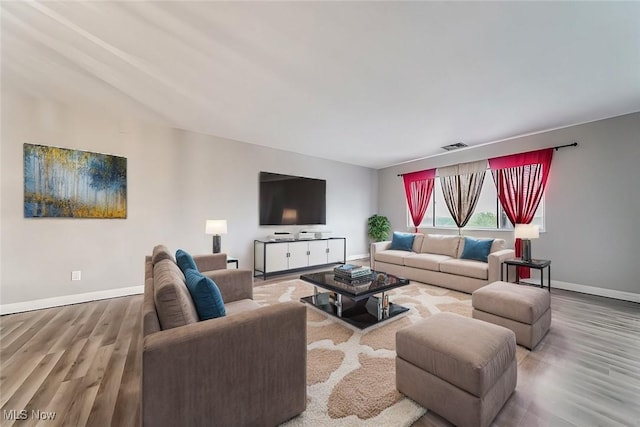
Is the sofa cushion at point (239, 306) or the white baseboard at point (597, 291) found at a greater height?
the sofa cushion at point (239, 306)

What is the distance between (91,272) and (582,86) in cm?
636

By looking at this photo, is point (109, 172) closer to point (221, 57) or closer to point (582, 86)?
point (221, 57)

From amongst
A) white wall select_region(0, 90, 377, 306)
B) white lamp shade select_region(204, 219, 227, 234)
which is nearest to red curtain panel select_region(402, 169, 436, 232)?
white wall select_region(0, 90, 377, 306)

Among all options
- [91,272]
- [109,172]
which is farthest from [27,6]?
[91,272]

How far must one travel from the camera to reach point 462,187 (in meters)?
5.31

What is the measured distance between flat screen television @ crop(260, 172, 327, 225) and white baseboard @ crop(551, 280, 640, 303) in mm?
4324

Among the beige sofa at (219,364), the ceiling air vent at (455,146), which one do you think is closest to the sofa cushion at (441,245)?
the ceiling air vent at (455,146)

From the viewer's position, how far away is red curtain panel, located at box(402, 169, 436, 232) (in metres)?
5.89

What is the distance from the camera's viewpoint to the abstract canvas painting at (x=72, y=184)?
3078 millimetres

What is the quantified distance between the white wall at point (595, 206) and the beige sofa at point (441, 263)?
3.16ft

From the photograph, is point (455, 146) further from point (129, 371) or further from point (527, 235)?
point (129, 371)

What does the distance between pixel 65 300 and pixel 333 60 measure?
4310 millimetres

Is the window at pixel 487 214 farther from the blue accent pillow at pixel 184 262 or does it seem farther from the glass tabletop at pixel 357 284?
the blue accent pillow at pixel 184 262

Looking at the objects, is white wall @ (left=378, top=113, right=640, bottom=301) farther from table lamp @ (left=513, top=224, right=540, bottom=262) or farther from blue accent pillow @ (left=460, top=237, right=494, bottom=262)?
blue accent pillow @ (left=460, top=237, right=494, bottom=262)
